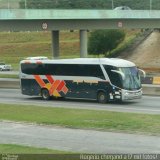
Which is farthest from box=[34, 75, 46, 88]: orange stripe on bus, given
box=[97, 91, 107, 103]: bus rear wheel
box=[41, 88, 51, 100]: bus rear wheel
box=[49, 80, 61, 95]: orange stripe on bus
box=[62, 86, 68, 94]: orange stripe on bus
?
box=[97, 91, 107, 103]: bus rear wheel

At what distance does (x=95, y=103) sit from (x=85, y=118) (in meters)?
9.42

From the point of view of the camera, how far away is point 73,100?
36.1m

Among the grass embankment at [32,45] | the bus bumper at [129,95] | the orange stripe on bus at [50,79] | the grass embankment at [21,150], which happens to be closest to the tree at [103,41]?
the grass embankment at [32,45]

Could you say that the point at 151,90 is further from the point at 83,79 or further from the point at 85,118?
the point at 85,118

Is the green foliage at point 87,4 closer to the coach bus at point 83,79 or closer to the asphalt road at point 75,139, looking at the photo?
the coach bus at point 83,79

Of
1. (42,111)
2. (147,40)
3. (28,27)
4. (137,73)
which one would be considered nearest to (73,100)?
(137,73)

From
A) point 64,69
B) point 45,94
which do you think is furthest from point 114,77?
point 45,94

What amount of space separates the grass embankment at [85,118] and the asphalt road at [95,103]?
2717mm

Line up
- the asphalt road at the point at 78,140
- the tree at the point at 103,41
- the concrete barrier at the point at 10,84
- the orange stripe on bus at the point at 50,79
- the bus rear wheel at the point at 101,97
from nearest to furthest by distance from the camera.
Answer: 1. the asphalt road at the point at 78,140
2. the bus rear wheel at the point at 101,97
3. the orange stripe on bus at the point at 50,79
4. the concrete barrier at the point at 10,84
5. the tree at the point at 103,41

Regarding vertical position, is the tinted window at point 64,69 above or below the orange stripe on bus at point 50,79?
above

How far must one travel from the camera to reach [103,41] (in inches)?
3093

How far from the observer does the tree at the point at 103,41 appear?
7862 centimetres

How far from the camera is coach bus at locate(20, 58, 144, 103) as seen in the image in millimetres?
33344

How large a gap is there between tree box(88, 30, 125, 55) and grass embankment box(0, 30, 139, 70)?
821 cm
